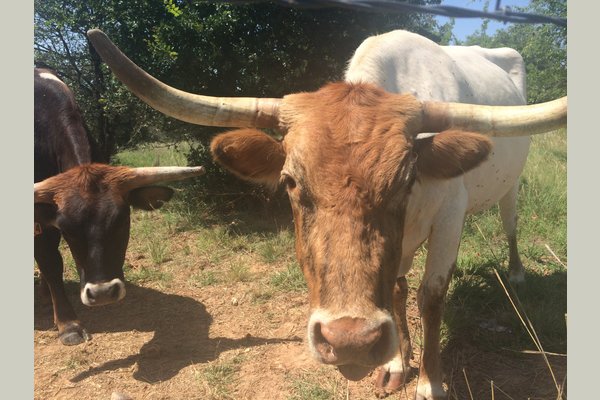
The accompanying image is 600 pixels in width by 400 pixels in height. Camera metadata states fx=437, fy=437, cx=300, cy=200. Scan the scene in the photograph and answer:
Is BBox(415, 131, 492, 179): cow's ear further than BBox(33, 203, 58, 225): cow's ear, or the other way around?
BBox(33, 203, 58, 225): cow's ear

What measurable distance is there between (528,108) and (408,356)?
2021 millimetres

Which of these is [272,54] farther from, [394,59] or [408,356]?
[408,356]

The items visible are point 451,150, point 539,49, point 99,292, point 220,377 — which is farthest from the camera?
point 539,49

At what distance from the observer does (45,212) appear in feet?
Answer: 12.3

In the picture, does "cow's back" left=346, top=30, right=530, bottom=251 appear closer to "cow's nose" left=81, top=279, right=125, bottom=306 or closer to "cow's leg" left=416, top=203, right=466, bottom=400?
"cow's leg" left=416, top=203, right=466, bottom=400

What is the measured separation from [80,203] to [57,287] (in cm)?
111

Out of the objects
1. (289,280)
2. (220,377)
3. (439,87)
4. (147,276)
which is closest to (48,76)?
(147,276)

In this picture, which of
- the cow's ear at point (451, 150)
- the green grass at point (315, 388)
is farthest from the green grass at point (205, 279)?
the cow's ear at point (451, 150)

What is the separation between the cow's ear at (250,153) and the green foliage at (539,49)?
6.51 meters

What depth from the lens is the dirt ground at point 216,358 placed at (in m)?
3.14

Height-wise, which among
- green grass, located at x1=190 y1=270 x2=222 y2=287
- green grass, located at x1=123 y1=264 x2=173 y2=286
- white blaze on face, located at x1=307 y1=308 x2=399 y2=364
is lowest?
green grass, located at x1=123 y1=264 x2=173 y2=286

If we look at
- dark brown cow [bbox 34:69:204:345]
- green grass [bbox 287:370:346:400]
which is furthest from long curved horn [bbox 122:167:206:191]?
green grass [bbox 287:370:346:400]

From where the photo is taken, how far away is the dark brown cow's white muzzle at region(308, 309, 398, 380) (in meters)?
1.69

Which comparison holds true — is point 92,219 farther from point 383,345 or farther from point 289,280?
point 383,345
